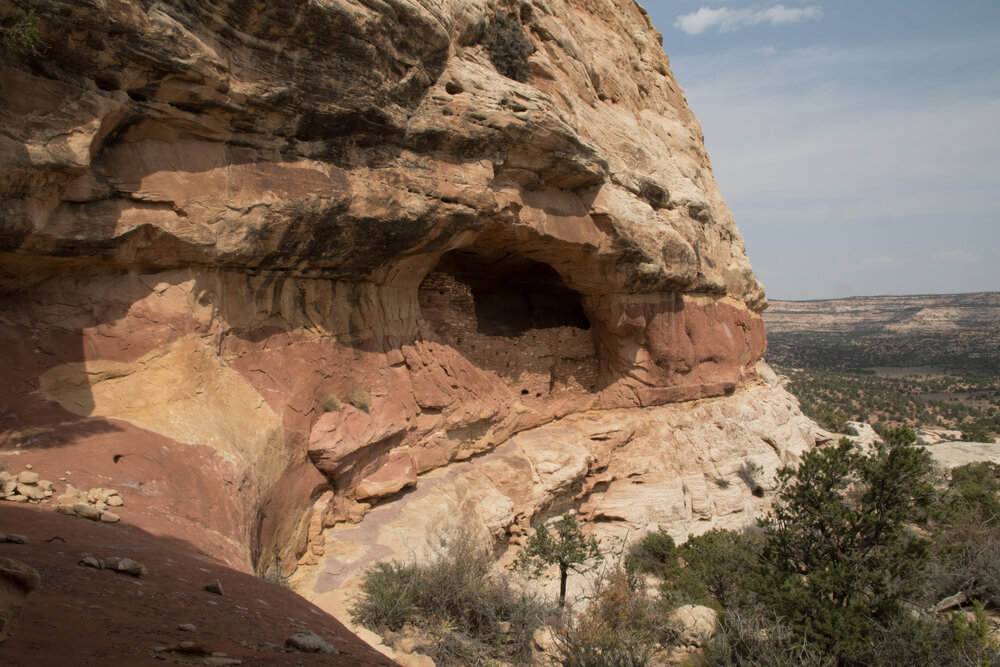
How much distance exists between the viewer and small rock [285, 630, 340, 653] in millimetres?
3289

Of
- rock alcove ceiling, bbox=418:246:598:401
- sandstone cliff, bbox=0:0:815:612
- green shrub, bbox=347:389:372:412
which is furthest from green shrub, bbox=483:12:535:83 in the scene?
green shrub, bbox=347:389:372:412

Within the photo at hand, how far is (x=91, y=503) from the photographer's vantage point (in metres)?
4.63

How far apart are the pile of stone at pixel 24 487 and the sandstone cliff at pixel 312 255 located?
0.32 meters

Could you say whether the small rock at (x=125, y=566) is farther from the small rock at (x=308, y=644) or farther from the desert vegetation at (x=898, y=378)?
the desert vegetation at (x=898, y=378)

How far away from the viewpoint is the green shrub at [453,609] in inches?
230

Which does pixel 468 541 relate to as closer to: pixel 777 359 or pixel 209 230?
pixel 209 230

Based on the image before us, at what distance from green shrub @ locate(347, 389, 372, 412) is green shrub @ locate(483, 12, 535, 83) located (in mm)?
6047

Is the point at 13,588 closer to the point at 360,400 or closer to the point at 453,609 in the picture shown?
the point at 453,609

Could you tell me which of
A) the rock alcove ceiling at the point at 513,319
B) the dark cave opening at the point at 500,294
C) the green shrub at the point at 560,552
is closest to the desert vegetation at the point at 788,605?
the green shrub at the point at 560,552

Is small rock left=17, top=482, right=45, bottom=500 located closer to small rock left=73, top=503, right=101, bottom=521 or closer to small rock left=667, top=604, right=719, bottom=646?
small rock left=73, top=503, right=101, bottom=521

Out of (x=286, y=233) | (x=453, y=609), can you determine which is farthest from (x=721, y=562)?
(x=286, y=233)

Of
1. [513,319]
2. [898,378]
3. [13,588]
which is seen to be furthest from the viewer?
[898,378]

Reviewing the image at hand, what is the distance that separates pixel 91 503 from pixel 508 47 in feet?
29.7

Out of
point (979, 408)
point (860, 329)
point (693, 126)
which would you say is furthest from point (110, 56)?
point (860, 329)
